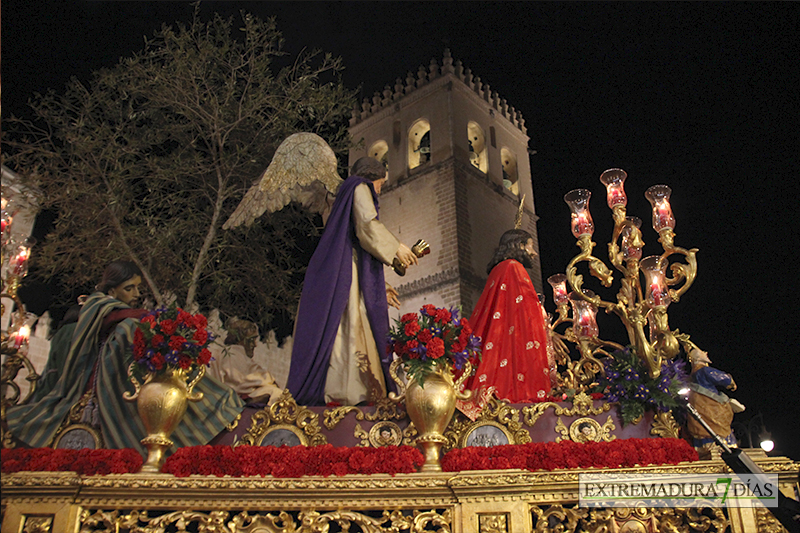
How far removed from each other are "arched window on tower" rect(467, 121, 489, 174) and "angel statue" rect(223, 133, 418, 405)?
941 inches

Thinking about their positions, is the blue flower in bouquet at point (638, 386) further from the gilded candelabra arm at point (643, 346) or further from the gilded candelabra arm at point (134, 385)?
the gilded candelabra arm at point (134, 385)

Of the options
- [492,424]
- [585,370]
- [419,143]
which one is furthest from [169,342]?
[419,143]

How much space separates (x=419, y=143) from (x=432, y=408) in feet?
87.0

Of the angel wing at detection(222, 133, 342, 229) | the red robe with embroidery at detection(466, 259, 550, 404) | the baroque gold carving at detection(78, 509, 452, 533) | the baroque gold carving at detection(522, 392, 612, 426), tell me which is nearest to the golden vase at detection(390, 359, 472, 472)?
the baroque gold carving at detection(78, 509, 452, 533)

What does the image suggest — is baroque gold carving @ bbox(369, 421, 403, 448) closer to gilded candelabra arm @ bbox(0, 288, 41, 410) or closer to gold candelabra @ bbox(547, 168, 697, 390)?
gold candelabra @ bbox(547, 168, 697, 390)

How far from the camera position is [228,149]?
10.6 metres

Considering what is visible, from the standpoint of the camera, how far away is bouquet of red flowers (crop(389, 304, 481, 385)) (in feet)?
12.2

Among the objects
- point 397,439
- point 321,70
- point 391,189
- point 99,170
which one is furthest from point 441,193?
point 397,439

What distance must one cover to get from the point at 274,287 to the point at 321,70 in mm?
3667

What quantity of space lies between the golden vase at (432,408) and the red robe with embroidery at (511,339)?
3.20 ft

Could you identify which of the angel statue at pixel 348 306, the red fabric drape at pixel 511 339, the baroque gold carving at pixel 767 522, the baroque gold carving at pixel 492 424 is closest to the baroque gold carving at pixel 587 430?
the baroque gold carving at pixel 492 424

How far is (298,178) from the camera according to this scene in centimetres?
554

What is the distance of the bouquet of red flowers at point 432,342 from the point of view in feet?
12.2

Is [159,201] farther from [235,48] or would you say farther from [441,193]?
[441,193]
